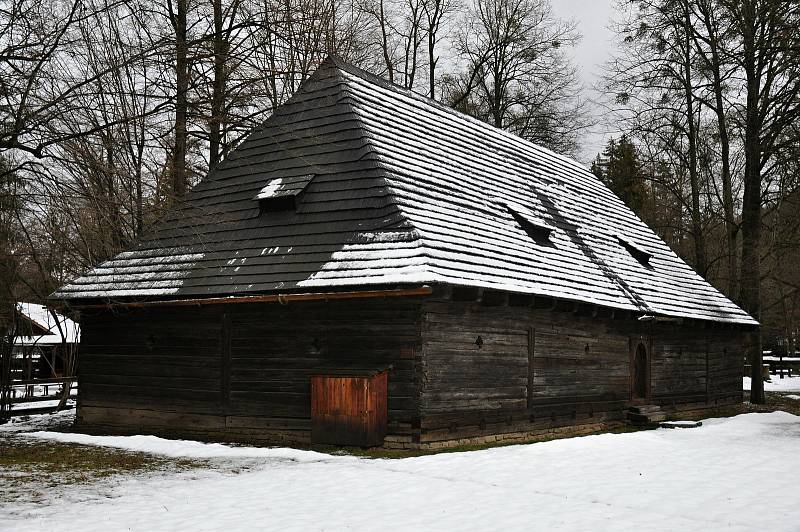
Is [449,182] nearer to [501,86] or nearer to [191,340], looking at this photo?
[191,340]

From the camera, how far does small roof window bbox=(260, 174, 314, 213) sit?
14898 millimetres

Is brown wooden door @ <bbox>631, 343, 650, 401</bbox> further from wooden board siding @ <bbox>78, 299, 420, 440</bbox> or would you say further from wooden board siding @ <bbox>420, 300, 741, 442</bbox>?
wooden board siding @ <bbox>78, 299, 420, 440</bbox>

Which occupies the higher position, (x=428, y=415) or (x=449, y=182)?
(x=449, y=182)

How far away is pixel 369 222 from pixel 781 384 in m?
27.4

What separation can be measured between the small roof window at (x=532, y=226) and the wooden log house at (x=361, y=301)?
0.16 ft

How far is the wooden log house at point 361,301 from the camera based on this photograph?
12875mm

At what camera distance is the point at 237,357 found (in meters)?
14.4

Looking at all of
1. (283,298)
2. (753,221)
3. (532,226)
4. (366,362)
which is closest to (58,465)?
Result: (283,298)

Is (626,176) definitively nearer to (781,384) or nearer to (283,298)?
(781,384)

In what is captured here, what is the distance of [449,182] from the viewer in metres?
15.8

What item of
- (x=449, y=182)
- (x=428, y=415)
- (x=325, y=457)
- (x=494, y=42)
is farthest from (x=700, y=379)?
(x=494, y=42)

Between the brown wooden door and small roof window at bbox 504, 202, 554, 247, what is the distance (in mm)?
4197

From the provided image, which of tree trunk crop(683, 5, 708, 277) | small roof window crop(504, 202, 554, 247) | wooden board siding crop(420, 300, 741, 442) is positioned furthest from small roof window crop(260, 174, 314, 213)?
tree trunk crop(683, 5, 708, 277)

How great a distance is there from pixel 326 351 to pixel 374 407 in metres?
1.53
